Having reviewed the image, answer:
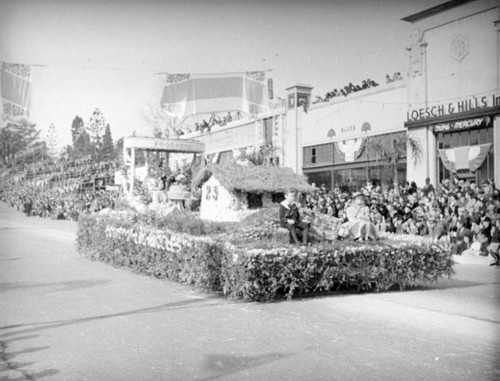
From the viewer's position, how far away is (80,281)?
10688 millimetres

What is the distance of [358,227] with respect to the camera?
10.7 m

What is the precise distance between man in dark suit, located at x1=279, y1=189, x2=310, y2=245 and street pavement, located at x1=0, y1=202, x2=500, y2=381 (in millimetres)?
1226

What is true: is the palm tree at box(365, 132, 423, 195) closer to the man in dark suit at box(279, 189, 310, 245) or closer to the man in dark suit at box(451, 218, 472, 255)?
the man in dark suit at box(451, 218, 472, 255)

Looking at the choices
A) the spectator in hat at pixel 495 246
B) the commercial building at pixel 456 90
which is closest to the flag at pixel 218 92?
the spectator in hat at pixel 495 246

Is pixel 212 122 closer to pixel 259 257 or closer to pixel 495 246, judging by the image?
pixel 495 246

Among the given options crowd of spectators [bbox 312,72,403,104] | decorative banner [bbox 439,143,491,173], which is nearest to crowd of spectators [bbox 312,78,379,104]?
crowd of spectators [bbox 312,72,403,104]

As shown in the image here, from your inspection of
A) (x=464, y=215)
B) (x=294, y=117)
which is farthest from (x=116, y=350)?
(x=294, y=117)

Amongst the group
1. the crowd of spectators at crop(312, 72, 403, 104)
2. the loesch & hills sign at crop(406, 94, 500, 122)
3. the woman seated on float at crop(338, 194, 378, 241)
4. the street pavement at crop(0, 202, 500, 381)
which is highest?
the crowd of spectators at crop(312, 72, 403, 104)

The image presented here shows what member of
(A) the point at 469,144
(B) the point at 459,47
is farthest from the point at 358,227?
(B) the point at 459,47

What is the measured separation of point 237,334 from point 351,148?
22057mm

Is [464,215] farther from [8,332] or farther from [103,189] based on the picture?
[103,189]

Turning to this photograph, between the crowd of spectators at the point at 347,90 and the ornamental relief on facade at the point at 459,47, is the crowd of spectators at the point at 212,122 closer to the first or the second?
the crowd of spectators at the point at 347,90

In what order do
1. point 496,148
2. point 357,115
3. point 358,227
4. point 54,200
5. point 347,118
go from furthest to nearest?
Result: 1. point 54,200
2. point 347,118
3. point 357,115
4. point 496,148
5. point 358,227

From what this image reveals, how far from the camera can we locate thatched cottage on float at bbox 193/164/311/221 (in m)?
17.2
